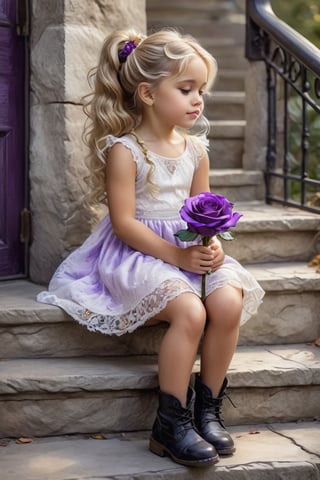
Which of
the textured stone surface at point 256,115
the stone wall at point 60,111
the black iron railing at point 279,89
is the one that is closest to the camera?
the stone wall at point 60,111

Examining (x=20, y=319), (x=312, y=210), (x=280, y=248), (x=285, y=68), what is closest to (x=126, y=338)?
Result: (x=20, y=319)

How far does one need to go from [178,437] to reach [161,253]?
0.70 metres

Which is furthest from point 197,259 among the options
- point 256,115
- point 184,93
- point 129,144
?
point 256,115

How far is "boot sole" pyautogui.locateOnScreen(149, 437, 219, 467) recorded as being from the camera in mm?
2895

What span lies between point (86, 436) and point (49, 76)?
1572 millimetres

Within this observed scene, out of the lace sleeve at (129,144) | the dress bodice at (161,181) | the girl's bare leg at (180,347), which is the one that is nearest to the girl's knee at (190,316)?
the girl's bare leg at (180,347)

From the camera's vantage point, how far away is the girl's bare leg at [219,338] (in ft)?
10.3

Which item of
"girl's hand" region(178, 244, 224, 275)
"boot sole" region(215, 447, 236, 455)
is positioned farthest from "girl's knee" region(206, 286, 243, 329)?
"boot sole" region(215, 447, 236, 455)

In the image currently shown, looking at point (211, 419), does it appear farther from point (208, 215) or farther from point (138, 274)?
point (208, 215)

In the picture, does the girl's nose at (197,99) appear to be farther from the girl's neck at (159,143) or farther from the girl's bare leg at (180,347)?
the girl's bare leg at (180,347)

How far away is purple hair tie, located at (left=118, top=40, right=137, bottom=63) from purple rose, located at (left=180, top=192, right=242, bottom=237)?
2.50ft

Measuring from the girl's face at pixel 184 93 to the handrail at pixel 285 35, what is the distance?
86cm

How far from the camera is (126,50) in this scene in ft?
11.3

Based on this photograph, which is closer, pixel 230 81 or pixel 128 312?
pixel 128 312
